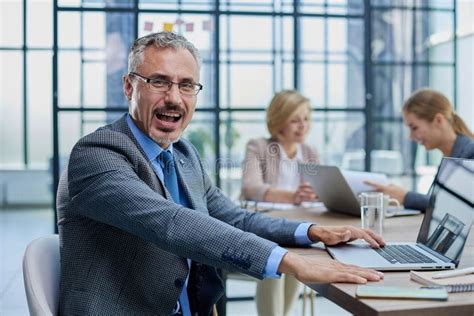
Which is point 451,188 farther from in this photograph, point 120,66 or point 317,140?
point 317,140

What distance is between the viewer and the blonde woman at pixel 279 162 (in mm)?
2820

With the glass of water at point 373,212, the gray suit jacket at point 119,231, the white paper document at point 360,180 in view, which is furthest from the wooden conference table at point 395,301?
the white paper document at point 360,180

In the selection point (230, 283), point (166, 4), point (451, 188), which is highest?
point (166, 4)

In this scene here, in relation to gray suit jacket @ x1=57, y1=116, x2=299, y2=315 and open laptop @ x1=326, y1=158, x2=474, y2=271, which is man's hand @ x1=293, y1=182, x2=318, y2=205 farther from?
gray suit jacket @ x1=57, y1=116, x2=299, y2=315

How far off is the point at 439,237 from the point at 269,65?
3.43 metres

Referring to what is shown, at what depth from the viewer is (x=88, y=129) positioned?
13.8ft

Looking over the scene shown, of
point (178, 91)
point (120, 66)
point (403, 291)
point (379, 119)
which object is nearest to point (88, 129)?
point (120, 66)

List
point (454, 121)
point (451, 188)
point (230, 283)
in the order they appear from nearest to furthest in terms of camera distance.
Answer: point (451, 188) < point (454, 121) < point (230, 283)

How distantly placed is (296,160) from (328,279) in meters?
2.00

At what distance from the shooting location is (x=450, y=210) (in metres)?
1.39

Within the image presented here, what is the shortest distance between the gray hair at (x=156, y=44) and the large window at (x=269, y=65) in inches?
102

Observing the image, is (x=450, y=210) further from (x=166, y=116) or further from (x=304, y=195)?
(x=304, y=195)

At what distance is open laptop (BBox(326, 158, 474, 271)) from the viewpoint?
4.15 ft

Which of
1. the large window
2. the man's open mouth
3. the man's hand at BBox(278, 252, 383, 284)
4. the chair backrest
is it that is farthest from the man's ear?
the large window
